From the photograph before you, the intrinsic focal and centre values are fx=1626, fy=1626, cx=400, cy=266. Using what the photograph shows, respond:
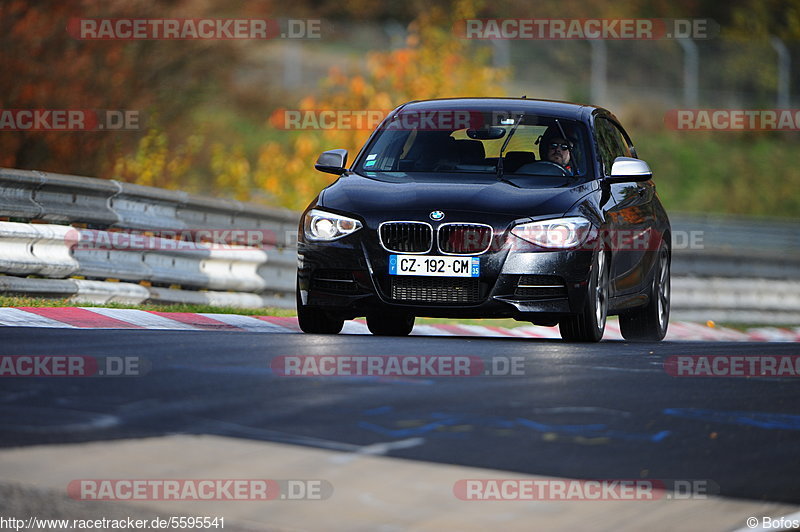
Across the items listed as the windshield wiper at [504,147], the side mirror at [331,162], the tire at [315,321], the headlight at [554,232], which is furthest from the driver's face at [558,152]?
the tire at [315,321]

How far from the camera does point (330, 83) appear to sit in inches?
1068

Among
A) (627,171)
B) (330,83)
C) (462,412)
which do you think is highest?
(330,83)

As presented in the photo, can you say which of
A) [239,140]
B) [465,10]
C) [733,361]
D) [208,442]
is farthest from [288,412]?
[239,140]

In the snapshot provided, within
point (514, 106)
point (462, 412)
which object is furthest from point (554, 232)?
point (462, 412)

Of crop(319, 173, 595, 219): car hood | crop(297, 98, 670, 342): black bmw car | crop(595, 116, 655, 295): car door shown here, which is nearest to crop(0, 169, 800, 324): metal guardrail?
crop(297, 98, 670, 342): black bmw car

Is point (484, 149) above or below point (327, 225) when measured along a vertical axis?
above

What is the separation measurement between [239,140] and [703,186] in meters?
13.7

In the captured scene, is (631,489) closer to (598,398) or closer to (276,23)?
(598,398)

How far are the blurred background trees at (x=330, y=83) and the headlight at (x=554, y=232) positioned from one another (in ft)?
39.9

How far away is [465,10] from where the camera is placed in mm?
31281

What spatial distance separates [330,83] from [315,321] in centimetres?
1625

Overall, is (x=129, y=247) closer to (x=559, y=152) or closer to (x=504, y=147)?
(x=504, y=147)

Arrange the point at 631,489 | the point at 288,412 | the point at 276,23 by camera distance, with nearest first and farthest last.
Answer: the point at 631,489, the point at 288,412, the point at 276,23

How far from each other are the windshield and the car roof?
3.6 inches
